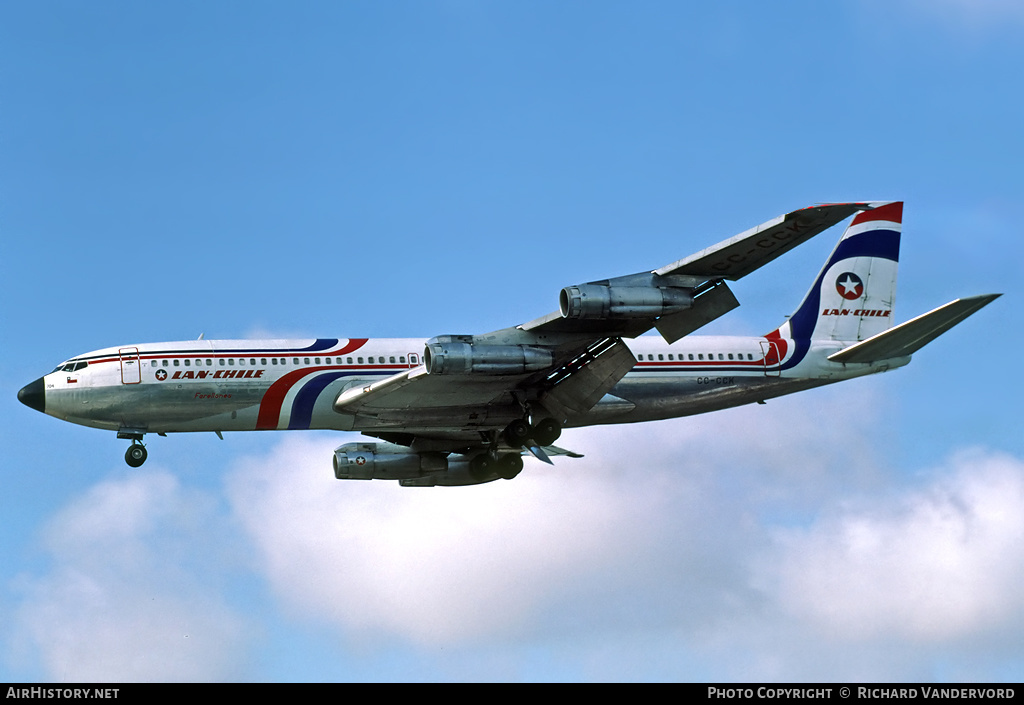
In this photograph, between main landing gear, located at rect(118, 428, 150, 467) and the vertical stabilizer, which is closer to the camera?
main landing gear, located at rect(118, 428, 150, 467)

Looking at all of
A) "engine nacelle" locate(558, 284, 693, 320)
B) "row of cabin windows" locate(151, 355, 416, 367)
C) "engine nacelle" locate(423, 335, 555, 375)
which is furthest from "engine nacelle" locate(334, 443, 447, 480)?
"engine nacelle" locate(558, 284, 693, 320)

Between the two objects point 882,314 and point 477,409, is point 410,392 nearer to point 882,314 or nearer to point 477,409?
point 477,409

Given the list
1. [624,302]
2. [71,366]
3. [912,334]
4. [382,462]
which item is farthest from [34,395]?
[912,334]

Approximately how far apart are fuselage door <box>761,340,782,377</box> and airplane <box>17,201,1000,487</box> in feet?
0.17

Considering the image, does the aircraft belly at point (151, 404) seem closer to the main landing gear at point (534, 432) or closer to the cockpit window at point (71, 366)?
the cockpit window at point (71, 366)

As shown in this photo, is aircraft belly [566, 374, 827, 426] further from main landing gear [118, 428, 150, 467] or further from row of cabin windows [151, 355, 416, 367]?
main landing gear [118, 428, 150, 467]

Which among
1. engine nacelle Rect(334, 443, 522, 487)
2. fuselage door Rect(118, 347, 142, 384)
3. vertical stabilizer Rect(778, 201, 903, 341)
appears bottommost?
engine nacelle Rect(334, 443, 522, 487)

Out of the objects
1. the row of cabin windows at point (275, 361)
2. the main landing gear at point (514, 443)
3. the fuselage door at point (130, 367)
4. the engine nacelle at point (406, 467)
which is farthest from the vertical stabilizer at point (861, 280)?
the fuselage door at point (130, 367)

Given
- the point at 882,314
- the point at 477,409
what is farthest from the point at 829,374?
the point at 477,409

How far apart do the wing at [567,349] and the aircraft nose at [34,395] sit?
9.67 m

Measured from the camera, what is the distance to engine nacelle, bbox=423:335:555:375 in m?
40.4

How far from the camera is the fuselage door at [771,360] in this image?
50125mm

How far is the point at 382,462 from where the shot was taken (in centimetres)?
5106
